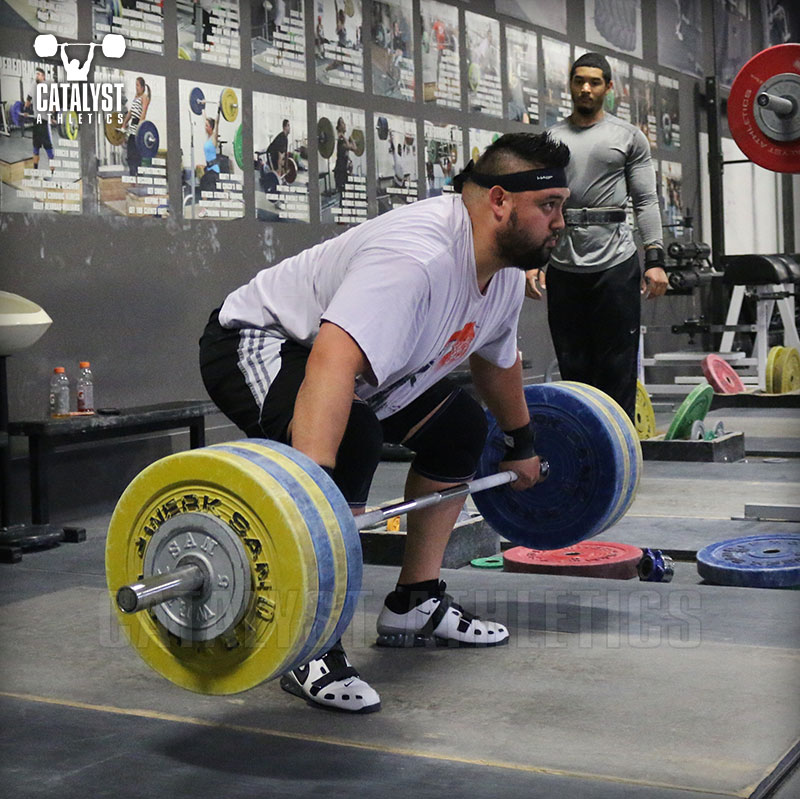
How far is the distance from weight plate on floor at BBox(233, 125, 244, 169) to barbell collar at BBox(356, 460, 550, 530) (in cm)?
241

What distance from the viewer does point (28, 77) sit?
3.70m

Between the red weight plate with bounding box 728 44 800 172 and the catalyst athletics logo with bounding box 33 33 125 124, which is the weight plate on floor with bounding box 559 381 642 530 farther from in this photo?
the catalyst athletics logo with bounding box 33 33 125 124

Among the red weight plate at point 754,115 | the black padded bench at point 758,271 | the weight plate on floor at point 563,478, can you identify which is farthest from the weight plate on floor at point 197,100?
the black padded bench at point 758,271

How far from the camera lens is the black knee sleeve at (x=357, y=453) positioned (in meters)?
1.98

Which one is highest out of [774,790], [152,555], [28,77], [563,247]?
[28,77]

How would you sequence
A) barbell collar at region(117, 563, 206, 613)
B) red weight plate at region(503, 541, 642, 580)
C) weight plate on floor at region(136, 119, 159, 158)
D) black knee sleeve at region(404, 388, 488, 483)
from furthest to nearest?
weight plate on floor at region(136, 119, 159, 158), red weight plate at region(503, 541, 642, 580), black knee sleeve at region(404, 388, 488, 483), barbell collar at region(117, 563, 206, 613)

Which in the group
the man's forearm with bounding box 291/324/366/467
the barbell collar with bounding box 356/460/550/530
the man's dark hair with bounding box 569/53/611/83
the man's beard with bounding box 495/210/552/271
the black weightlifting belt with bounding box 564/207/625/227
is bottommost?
the barbell collar with bounding box 356/460/550/530

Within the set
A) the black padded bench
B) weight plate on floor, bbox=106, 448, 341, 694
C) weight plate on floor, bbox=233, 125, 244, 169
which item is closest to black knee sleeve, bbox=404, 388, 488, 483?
weight plate on floor, bbox=106, 448, 341, 694

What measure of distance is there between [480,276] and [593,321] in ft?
5.76

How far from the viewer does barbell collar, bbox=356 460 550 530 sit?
1.90 meters

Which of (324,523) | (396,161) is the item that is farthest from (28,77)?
(324,523)

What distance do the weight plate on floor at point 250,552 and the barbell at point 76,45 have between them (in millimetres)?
2413

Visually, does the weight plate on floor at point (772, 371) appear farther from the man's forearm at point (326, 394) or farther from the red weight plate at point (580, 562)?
the man's forearm at point (326, 394)

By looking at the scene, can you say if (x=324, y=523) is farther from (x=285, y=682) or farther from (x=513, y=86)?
(x=513, y=86)
